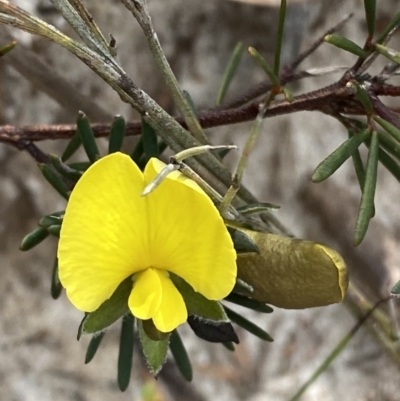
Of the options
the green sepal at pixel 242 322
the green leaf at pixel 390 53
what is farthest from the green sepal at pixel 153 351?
the green leaf at pixel 390 53

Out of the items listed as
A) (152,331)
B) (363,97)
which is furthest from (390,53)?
(152,331)

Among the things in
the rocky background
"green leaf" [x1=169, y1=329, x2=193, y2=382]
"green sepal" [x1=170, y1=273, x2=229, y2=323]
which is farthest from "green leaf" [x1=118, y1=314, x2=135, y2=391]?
the rocky background

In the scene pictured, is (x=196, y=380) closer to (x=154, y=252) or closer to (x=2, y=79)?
(x=2, y=79)

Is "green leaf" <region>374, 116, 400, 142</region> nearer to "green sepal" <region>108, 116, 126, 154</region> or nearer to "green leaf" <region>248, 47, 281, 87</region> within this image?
"green leaf" <region>248, 47, 281, 87</region>

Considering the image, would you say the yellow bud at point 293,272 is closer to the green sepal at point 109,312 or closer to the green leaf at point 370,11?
the green sepal at point 109,312

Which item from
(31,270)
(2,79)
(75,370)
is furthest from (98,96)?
(75,370)

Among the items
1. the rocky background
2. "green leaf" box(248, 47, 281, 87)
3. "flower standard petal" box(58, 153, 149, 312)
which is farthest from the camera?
the rocky background
